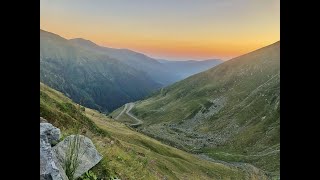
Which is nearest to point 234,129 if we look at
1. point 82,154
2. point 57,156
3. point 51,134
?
point 51,134

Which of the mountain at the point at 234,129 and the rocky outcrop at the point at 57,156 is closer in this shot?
the rocky outcrop at the point at 57,156

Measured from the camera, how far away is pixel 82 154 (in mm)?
9094

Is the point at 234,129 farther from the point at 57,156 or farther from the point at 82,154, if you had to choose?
the point at 82,154

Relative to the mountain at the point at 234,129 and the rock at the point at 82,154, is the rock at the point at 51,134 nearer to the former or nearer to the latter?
the rock at the point at 82,154

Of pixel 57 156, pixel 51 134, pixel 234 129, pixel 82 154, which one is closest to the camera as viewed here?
pixel 82 154

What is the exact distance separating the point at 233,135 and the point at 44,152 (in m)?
146

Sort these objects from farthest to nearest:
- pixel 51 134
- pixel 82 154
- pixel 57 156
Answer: pixel 51 134 → pixel 57 156 → pixel 82 154

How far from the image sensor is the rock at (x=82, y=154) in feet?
31.9

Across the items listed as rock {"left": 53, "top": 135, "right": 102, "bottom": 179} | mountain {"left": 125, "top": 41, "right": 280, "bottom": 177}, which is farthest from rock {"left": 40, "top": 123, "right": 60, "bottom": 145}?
mountain {"left": 125, "top": 41, "right": 280, "bottom": 177}

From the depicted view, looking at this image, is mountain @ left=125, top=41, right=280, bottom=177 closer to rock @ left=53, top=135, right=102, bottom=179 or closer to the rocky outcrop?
rock @ left=53, top=135, right=102, bottom=179

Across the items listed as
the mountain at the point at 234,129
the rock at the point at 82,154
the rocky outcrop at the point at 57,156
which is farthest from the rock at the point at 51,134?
the mountain at the point at 234,129

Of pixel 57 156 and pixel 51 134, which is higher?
pixel 51 134
